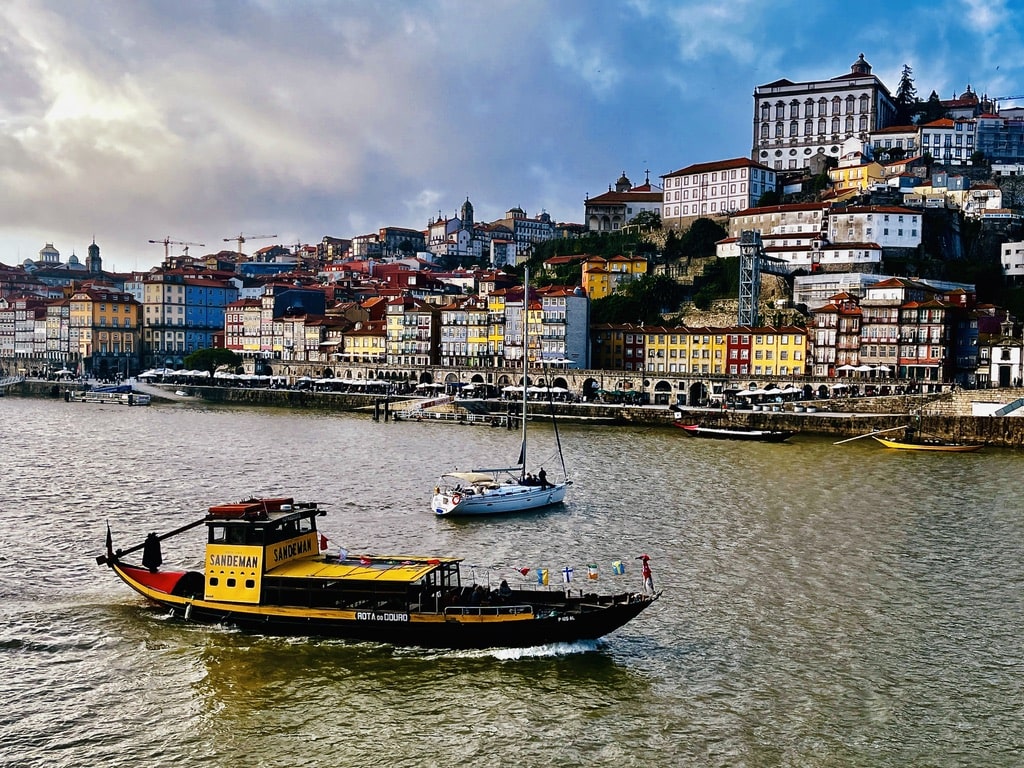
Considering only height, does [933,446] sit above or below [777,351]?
below

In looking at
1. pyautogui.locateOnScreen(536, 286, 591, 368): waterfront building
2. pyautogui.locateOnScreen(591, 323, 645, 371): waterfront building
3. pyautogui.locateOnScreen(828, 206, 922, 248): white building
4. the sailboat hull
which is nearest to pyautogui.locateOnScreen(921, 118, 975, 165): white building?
pyautogui.locateOnScreen(828, 206, 922, 248): white building

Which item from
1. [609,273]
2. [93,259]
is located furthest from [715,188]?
[93,259]

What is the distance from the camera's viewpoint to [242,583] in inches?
707

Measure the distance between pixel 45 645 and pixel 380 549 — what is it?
8.69 meters

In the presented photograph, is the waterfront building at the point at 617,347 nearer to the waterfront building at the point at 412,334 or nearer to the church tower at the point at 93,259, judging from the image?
the waterfront building at the point at 412,334

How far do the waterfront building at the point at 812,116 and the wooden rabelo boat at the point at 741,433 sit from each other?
5838 cm

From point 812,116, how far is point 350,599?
102m

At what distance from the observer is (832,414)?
188 feet

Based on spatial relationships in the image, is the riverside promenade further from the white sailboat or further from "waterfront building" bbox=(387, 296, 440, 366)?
the white sailboat

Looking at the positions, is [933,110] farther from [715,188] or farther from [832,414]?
[832,414]

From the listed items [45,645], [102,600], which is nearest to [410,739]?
[45,645]

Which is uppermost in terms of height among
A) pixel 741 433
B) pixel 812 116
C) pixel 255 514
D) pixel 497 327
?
pixel 812 116

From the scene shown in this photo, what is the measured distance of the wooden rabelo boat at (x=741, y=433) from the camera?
174 feet

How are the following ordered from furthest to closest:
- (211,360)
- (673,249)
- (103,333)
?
(103,333) < (673,249) < (211,360)
